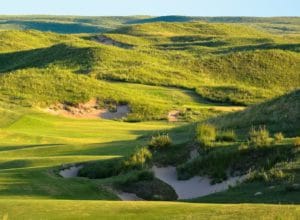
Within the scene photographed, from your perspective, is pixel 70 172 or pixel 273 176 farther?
pixel 70 172

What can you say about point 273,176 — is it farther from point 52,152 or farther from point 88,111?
point 88,111

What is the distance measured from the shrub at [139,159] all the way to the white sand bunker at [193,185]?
1.69 feet

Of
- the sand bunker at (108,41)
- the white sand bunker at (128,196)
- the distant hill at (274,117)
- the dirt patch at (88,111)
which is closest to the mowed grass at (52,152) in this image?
the white sand bunker at (128,196)

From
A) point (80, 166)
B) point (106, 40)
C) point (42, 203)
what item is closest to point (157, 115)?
point (80, 166)

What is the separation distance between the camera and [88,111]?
6562 cm

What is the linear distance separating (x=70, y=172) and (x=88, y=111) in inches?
1634

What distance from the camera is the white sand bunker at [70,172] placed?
23.4 m

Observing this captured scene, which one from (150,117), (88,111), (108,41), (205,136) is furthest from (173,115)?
(108,41)

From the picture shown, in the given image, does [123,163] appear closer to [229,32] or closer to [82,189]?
[82,189]

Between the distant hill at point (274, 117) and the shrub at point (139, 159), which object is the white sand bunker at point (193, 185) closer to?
the shrub at point (139, 159)

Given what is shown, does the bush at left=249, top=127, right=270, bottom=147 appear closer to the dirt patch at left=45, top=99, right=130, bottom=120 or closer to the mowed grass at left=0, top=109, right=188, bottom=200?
the mowed grass at left=0, top=109, right=188, bottom=200

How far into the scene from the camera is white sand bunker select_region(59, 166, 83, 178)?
922 inches

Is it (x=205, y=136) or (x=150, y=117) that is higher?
(x=205, y=136)

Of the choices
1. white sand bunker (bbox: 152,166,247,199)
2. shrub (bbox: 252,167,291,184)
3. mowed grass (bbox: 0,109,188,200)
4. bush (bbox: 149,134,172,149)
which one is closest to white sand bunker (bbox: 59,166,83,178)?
mowed grass (bbox: 0,109,188,200)
